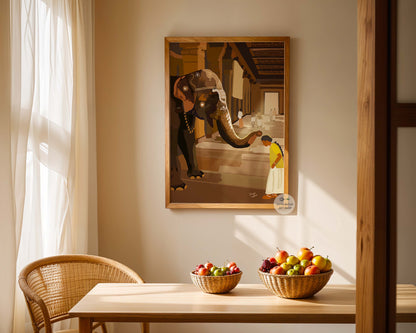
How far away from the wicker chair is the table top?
14.2 inches

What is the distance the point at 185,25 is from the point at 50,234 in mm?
1748

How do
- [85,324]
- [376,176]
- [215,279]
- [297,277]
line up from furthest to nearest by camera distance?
[215,279]
[297,277]
[85,324]
[376,176]

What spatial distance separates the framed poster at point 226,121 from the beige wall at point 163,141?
0.08 m

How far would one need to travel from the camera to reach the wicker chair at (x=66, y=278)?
249 cm

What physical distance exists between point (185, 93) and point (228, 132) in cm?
42

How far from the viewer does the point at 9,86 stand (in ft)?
6.72

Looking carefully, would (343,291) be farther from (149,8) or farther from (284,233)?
(149,8)

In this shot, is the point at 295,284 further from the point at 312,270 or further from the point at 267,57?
the point at 267,57

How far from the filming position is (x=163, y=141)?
3408 millimetres

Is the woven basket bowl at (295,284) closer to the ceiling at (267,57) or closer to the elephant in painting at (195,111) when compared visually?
the elephant in painting at (195,111)

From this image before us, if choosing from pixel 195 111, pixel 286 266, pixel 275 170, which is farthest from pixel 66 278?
pixel 275 170

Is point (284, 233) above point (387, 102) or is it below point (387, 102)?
below

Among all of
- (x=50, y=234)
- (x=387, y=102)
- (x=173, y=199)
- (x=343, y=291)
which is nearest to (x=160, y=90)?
(x=173, y=199)

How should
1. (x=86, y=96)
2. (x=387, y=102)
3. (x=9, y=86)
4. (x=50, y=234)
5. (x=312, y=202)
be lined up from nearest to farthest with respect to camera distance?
(x=387, y=102), (x=9, y=86), (x=50, y=234), (x=86, y=96), (x=312, y=202)
